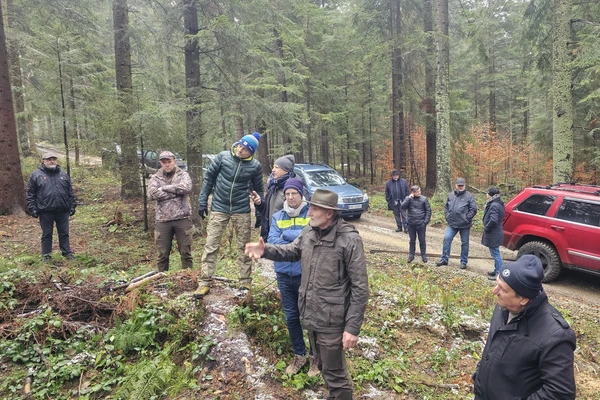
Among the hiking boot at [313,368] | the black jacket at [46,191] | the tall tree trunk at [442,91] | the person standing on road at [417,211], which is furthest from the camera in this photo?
the tall tree trunk at [442,91]

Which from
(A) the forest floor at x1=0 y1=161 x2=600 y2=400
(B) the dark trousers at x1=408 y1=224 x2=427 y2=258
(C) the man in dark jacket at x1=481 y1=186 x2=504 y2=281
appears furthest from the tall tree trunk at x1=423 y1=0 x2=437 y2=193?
(A) the forest floor at x1=0 y1=161 x2=600 y2=400

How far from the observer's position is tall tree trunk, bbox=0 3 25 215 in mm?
9133

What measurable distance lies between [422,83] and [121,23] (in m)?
14.7

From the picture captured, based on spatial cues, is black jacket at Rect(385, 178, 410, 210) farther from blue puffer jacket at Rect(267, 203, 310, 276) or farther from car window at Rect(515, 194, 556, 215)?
blue puffer jacket at Rect(267, 203, 310, 276)

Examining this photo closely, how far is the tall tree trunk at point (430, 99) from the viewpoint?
17.4 metres

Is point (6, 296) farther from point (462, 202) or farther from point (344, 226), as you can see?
point (462, 202)

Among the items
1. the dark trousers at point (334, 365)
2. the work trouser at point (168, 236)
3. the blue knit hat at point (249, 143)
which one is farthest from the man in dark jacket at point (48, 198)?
the dark trousers at point (334, 365)

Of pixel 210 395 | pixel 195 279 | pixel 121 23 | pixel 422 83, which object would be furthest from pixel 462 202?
pixel 422 83

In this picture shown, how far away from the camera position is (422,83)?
19.6m

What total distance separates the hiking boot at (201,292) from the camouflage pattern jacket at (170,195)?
146cm

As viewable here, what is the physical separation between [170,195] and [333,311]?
372 centimetres

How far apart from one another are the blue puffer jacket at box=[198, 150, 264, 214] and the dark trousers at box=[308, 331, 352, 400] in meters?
2.41

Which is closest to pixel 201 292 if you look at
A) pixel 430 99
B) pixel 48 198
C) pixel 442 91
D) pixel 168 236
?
pixel 168 236

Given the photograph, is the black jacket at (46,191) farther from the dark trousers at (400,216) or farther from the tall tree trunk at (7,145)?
the dark trousers at (400,216)
